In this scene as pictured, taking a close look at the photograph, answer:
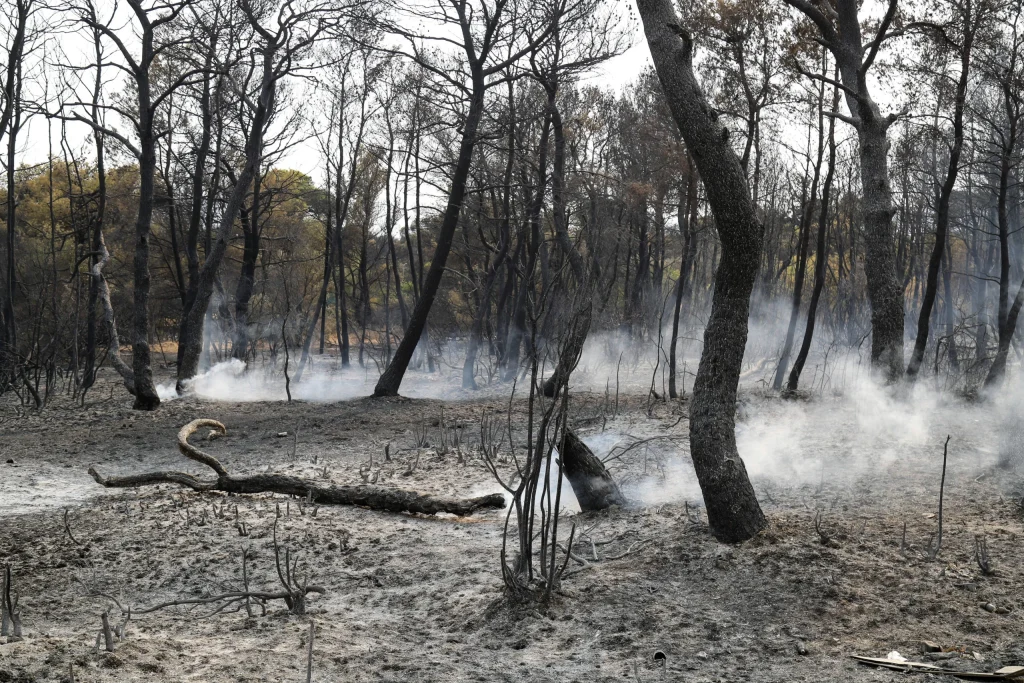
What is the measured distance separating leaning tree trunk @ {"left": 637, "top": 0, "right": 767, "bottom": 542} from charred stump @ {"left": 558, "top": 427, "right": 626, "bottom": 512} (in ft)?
4.08

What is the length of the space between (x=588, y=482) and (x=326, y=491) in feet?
6.76

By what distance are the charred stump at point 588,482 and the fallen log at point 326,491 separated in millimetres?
558

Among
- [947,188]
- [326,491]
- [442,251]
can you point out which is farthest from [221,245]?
[947,188]

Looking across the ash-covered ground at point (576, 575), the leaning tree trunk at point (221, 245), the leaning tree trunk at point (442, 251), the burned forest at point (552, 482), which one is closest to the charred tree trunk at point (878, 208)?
the burned forest at point (552, 482)

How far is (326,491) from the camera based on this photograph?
22.2 ft

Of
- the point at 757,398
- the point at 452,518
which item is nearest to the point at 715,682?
the point at 452,518

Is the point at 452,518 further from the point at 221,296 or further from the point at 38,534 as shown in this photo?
the point at 221,296

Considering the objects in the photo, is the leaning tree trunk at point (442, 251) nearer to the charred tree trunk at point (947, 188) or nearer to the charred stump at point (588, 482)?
the charred tree trunk at point (947, 188)

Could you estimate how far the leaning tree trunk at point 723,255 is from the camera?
4965 mm

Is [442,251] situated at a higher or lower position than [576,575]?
higher

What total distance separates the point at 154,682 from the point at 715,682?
2.13 m

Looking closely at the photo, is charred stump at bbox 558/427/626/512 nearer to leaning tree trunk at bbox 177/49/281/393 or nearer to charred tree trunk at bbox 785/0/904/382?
charred tree trunk at bbox 785/0/904/382

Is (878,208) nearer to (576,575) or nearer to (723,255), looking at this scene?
(723,255)

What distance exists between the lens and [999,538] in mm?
4684
